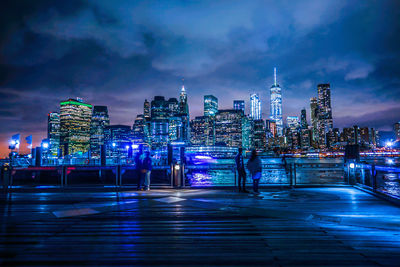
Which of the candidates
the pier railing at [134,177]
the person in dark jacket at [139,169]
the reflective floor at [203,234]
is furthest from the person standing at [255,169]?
the person in dark jacket at [139,169]

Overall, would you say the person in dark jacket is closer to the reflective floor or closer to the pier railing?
the pier railing

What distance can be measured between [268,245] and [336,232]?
1747mm

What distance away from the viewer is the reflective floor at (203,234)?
425 centimetres

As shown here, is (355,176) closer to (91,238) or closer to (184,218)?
(184,218)

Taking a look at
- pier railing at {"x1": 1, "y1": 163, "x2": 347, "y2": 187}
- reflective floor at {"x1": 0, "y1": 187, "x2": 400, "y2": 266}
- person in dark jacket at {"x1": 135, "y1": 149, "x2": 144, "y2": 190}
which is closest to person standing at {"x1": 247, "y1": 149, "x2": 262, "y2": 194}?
pier railing at {"x1": 1, "y1": 163, "x2": 347, "y2": 187}

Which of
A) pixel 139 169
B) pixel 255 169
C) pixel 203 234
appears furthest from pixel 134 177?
pixel 203 234

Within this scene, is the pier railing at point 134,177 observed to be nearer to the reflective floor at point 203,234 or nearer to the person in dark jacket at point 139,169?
the person in dark jacket at point 139,169

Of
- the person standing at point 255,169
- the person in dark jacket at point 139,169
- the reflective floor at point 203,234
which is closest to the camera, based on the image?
the reflective floor at point 203,234

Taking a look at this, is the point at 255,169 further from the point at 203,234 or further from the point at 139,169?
the point at 203,234

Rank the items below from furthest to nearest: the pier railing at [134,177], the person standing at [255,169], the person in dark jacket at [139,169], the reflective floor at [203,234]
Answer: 1. the pier railing at [134,177]
2. the person in dark jacket at [139,169]
3. the person standing at [255,169]
4. the reflective floor at [203,234]

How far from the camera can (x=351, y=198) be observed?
10180mm

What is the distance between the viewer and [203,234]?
18.3ft

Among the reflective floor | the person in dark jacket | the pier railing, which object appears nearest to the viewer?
the reflective floor

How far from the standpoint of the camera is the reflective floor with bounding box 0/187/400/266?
13.9ft
